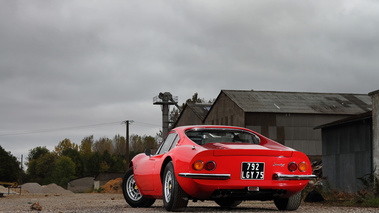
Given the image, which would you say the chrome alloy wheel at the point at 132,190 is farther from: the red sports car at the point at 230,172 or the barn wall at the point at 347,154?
the barn wall at the point at 347,154

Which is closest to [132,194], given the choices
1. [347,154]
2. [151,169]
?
[151,169]

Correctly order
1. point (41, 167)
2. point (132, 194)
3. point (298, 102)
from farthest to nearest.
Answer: point (41, 167) < point (298, 102) < point (132, 194)

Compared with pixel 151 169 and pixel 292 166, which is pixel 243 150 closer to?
pixel 292 166

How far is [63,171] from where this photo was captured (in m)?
116

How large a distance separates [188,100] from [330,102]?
48996 mm

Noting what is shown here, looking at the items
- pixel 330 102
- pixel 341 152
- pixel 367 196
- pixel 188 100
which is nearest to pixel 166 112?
pixel 188 100

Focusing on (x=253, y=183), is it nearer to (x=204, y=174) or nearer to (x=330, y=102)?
(x=204, y=174)

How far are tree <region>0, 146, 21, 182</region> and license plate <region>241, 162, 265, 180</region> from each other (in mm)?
82960

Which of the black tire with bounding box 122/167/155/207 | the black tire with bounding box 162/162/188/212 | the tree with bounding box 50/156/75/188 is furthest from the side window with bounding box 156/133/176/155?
the tree with bounding box 50/156/75/188

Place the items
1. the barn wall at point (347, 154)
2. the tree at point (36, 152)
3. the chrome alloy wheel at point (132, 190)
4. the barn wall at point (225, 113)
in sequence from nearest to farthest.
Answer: the chrome alloy wheel at point (132, 190), the barn wall at point (347, 154), the barn wall at point (225, 113), the tree at point (36, 152)

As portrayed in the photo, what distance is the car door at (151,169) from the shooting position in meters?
9.34

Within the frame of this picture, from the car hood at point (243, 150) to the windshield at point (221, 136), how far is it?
59cm

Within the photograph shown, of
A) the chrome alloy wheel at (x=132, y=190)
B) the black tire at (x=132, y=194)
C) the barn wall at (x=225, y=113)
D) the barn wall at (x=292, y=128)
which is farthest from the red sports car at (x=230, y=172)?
the barn wall at (x=225, y=113)

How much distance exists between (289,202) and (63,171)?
11232cm
